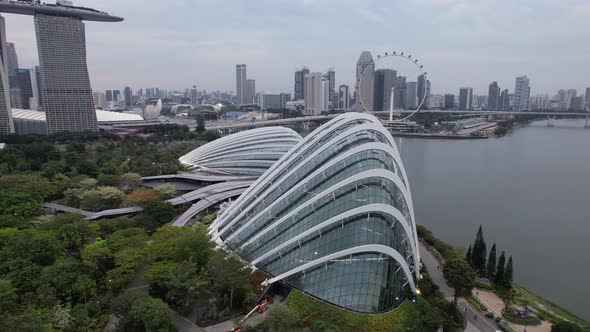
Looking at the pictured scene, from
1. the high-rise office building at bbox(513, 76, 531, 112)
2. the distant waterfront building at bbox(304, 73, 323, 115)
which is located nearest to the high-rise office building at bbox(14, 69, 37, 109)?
the distant waterfront building at bbox(304, 73, 323, 115)

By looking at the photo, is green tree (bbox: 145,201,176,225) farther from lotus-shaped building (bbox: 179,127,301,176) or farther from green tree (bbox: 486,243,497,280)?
green tree (bbox: 486,243,497,280)

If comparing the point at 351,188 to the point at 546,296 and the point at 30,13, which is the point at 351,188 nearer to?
the point at 546,296

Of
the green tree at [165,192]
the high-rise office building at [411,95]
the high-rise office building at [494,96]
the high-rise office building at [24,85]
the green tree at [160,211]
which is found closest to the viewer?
the green tree at [160,211]

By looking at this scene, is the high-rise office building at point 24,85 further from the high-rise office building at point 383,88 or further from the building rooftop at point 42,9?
the high-rise office building at point 383,88

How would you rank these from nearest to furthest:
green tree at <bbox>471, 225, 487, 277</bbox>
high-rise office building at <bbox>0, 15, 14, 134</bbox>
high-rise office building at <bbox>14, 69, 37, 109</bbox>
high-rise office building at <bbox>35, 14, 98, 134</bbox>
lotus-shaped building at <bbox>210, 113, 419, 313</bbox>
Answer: lotus-shaped building at <bbox>210, 113, 419, 313</bbox>
green tree at <bbox>471, 225, 487, 277</bbox>
high-rise office building at <bbox>0, 15, 14, 134</bbox>
high-rise office building at <bbox>35, 14, 98, 134</bbox>
high-rise office building at <bbox>14, 69, 37, 109</bbox>

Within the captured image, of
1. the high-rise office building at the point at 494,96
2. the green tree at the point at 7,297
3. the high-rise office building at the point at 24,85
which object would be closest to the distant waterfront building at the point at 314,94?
the high-rise office building at the point at 24,85

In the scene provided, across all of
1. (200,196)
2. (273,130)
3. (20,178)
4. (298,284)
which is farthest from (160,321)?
(273,130)
